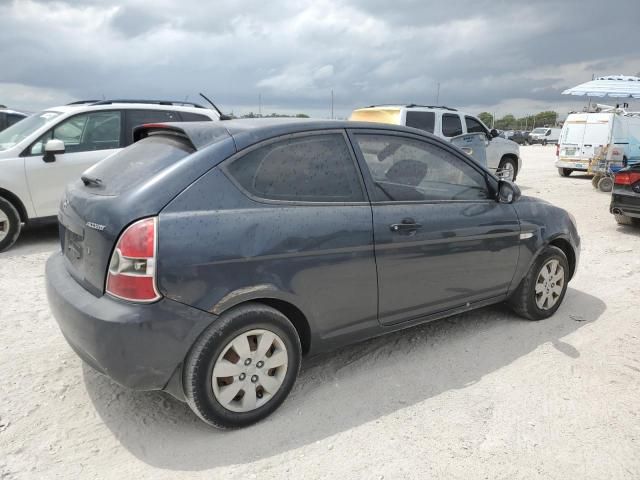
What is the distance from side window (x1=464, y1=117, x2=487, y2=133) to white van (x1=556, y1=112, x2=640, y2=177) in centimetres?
505

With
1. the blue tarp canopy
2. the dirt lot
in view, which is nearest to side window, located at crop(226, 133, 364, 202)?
the dirt lot

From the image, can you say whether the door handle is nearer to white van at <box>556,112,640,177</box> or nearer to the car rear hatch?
the car rear hatch

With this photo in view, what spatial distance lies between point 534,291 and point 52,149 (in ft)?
18.8

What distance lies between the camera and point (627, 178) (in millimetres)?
Answer: 7883

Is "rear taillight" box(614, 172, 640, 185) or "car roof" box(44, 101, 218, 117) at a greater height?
"car roof" box(44, 101, 218, 117)

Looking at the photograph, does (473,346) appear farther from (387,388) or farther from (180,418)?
(180,418)

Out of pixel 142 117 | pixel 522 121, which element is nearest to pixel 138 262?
pixel 142 117

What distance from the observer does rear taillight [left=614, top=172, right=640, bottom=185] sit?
7773 mm

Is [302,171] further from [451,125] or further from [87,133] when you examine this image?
[451,125]

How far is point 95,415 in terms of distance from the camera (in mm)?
2961

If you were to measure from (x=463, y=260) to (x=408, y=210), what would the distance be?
0.64m

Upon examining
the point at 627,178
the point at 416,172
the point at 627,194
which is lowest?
the point at 627,194

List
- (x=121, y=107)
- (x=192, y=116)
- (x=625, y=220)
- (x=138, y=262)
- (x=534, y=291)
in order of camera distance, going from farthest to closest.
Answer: (x=625, y=220) < (x=192, y=116) < (x=121, y=107) < (x=534, y=291) < (x=138, y=262)

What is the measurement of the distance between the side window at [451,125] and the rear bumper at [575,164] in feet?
20.5
